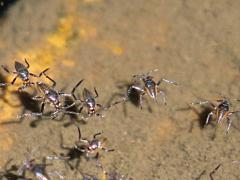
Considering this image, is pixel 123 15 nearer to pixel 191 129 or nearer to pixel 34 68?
pixel 34 68

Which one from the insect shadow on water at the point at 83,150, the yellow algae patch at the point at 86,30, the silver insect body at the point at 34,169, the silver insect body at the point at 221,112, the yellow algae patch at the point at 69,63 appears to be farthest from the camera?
the yellow algae patch at the point at 86,30

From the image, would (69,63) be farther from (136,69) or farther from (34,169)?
(34,169)

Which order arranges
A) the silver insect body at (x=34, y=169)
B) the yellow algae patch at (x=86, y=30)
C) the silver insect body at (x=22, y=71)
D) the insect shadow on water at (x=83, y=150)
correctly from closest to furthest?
the silver insect body at (x=34, y=169)
the insect shadow on water at (x=83, y=150)
the silver insect body at (x=22, y=71)
the yellow algae patch at (x=86, y=30)

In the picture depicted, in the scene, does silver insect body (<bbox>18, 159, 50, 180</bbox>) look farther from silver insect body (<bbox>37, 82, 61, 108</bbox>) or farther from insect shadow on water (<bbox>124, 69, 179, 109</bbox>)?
insect shadow on water (<bbox>124, 69, 179, 109</bbox>)

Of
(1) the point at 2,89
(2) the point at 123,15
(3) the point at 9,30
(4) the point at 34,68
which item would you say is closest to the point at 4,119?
(1) the point at 2,89

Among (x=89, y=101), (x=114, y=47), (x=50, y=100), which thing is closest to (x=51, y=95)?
(x=50, y=100)

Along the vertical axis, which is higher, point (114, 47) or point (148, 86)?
A: point (114, 47)

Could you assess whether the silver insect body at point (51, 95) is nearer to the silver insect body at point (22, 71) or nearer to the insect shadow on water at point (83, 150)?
the silver insect body at point (22, 71)

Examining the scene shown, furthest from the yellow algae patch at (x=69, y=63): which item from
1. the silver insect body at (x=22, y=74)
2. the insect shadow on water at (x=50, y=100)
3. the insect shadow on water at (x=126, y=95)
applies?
the insect shadow on water at (x=126, y=95)
